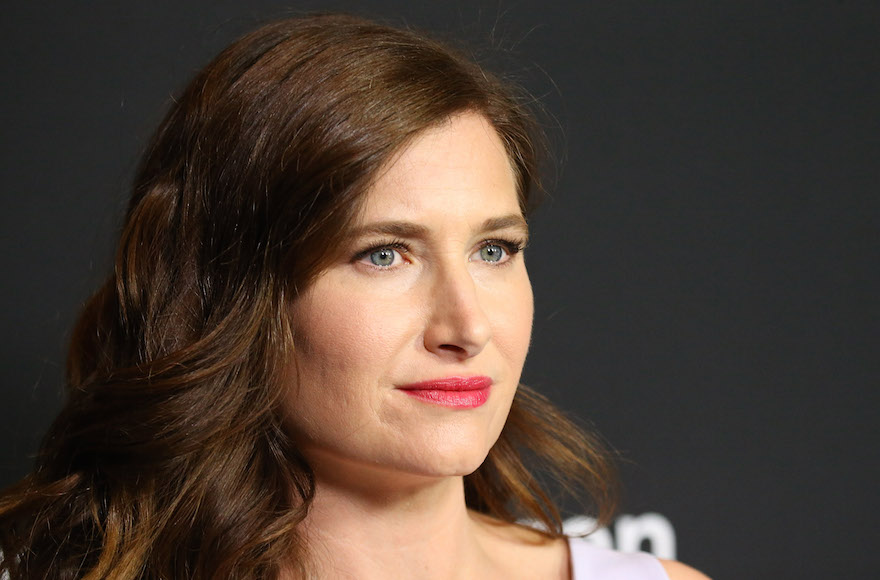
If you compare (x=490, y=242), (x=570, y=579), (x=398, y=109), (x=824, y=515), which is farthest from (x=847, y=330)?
(x=398, y=109)

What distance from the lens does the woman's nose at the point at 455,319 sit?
1.33 m

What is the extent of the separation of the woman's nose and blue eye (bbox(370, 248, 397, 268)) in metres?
0.06

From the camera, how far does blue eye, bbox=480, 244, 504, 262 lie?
4.79 feet

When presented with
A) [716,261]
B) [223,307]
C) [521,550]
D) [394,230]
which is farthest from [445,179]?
[716,261]

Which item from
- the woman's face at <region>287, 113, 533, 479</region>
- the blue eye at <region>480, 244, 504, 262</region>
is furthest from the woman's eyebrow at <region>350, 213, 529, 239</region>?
the blue eye at <region>480, 244, 504, 262</region>

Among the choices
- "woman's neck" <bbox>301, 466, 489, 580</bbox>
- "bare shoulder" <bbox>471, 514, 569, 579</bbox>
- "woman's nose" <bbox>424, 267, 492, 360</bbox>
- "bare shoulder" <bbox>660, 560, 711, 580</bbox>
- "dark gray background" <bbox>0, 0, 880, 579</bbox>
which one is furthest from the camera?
"dark gray background" <bbox>0, 0, 880, 579</bbox>

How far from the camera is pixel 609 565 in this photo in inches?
68.1

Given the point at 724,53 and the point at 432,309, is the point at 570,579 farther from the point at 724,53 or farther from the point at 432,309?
the point at 724,53

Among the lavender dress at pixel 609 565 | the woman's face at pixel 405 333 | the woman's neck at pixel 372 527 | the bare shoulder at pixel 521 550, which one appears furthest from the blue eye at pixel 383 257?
the lavender dress at pixel 609 565

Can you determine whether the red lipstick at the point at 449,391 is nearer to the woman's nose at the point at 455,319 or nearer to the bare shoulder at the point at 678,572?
the woman's nose at the point at 455,319

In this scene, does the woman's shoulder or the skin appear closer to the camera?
the skin

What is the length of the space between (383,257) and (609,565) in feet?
2.28

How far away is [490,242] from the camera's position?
146cm

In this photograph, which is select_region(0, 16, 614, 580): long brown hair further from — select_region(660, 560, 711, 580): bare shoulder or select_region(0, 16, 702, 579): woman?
select_region(660, 560, 711, 580): bare shoulder
